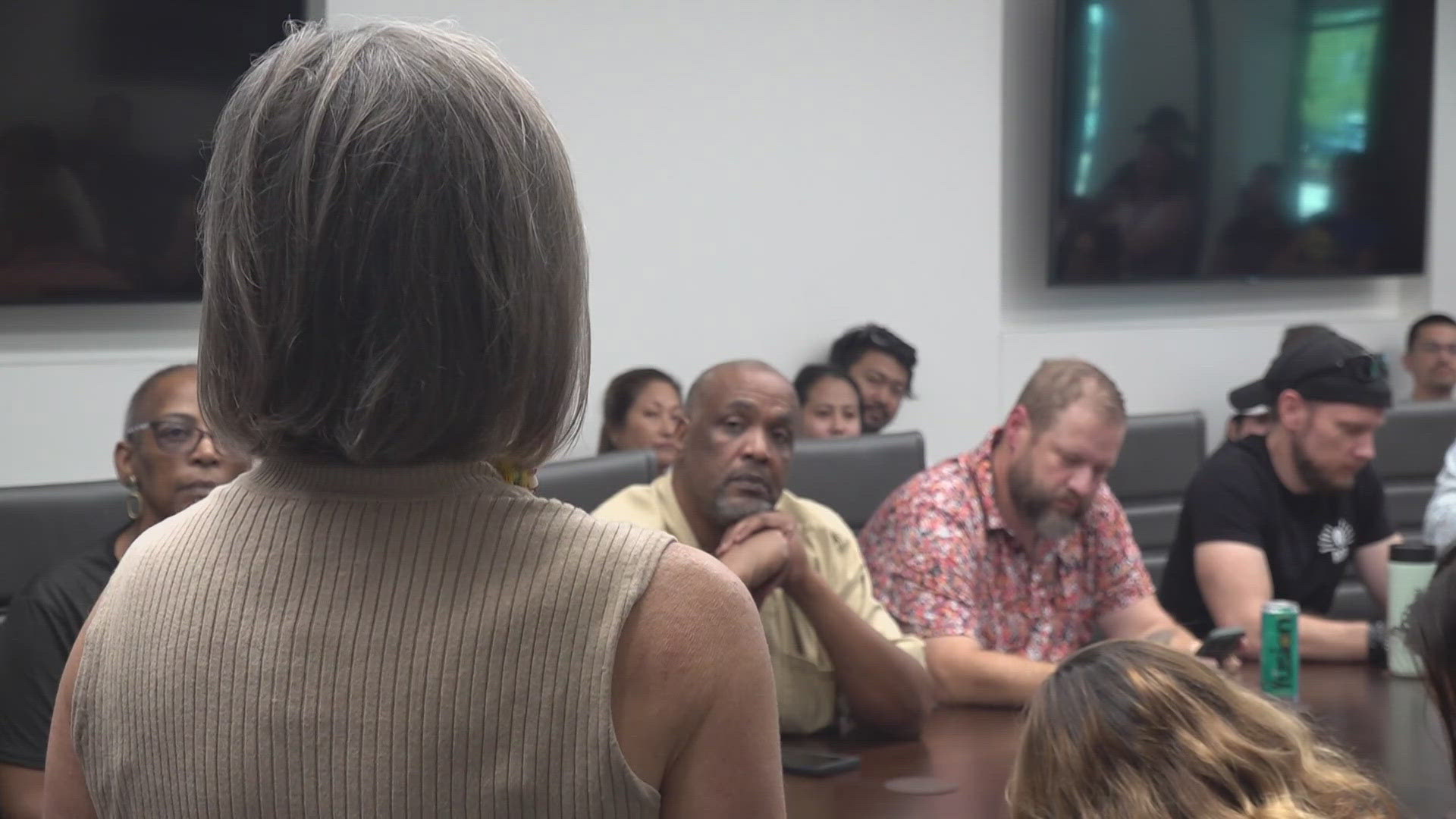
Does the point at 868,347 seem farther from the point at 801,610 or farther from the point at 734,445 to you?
the point at 801,610

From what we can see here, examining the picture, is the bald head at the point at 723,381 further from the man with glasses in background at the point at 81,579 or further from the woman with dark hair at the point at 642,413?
the woman with dark hair at the point at 642,413

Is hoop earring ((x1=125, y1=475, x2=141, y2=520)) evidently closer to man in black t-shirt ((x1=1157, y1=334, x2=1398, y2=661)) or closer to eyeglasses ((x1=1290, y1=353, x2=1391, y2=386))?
man in black t-shirt ((x1=1157, y1=334, x2=1398, y2=661))

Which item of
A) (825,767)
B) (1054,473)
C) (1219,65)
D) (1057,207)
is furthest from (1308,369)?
(1219,65)

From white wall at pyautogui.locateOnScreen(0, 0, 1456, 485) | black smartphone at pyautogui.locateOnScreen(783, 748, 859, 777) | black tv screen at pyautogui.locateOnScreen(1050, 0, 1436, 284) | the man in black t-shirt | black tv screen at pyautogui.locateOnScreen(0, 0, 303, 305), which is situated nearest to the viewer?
black smartphone at pyautogui.locateOnScreen(783, 748, 859, 777)

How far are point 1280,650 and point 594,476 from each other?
1.30m

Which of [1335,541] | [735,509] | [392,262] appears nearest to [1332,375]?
[1335,541]

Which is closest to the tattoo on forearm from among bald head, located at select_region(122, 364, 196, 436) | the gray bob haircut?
bald head, located at select_region(122, 364, 196, 436)

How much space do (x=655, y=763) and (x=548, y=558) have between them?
116 millimetres

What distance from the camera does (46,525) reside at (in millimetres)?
2730

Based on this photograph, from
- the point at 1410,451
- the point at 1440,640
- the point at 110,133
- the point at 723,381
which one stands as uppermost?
the point at 110,133

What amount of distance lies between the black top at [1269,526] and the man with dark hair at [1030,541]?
222mm

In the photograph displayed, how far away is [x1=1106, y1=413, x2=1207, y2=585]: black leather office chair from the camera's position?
16.6ft

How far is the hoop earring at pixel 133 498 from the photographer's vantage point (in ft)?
8.79

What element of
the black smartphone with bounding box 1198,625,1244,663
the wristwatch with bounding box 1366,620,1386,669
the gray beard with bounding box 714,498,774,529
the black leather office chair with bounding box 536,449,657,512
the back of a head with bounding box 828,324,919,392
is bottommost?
the wristwatch with bounding box 1366,620,1386,669
